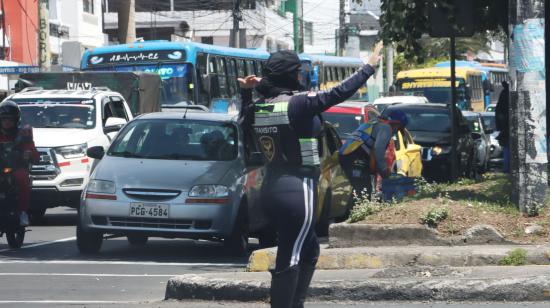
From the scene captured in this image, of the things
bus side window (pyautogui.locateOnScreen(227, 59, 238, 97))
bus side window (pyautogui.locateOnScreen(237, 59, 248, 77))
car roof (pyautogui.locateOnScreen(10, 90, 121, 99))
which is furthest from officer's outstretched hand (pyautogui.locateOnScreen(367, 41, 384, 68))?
bus side window (pyautogui.locateOnScreen(237, 59, 248, 77))

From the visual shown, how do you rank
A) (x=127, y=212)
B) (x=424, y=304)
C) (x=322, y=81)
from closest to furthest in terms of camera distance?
(x=424, y=304)
(x=127, y=212)
(x=322, y=81)

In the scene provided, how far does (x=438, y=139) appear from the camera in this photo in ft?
70.6

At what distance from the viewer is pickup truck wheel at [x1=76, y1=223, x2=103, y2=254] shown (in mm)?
12162

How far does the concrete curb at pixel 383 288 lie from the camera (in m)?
8.08

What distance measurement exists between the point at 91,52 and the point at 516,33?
1637 cm

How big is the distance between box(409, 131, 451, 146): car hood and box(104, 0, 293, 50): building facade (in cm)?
3738

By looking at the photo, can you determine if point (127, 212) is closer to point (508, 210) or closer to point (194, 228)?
→ point (194, 228)

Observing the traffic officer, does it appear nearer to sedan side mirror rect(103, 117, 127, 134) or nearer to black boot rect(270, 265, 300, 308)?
sedan side mirror rect(103, 117, 127, 134)

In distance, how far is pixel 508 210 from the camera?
33.1 feet

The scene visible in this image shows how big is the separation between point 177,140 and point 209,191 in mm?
1300

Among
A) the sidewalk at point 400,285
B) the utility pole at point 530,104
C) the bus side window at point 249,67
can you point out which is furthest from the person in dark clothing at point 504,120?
the bus side window at point 249,67

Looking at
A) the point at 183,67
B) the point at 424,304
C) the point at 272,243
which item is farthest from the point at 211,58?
the point at 424,304

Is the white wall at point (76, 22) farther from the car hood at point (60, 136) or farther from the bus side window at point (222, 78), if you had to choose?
the car hood at point (60, 136)

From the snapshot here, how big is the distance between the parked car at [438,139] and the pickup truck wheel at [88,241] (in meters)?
9.02
